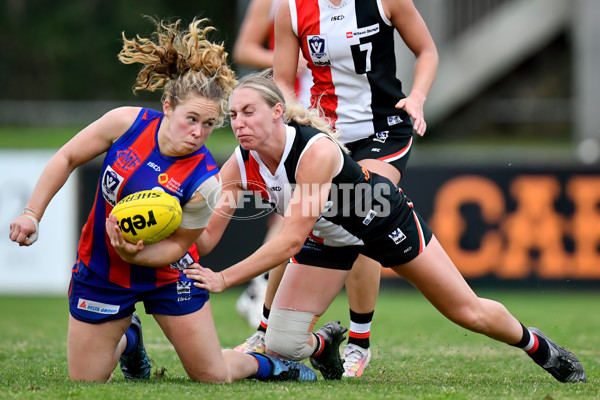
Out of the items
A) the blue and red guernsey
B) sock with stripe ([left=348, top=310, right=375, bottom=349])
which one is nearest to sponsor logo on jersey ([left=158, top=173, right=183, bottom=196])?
the blue and red guernsey

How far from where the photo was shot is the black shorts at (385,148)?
553 centimetres

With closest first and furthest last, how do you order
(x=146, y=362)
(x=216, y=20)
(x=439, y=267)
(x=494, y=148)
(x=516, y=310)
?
1. (x=439, y=267)
2. (x=146, y=362)
3. (x=516, y=310)
4. (x=494, y=148)
5. (x=216, y=20)

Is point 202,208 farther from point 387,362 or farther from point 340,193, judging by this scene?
point 387,362

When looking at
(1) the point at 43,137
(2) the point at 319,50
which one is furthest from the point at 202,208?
(1) the point at 43,137

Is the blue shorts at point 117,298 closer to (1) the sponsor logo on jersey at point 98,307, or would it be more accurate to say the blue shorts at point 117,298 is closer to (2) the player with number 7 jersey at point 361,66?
(1) the sponsor logo on jersey at point 98,307

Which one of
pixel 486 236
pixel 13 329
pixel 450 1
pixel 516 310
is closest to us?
pixel 13 329

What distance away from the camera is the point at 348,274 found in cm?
561

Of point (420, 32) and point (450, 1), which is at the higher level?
point (420, 32)

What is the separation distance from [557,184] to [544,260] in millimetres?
898

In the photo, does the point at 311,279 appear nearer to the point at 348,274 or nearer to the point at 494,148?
the point at 348,274

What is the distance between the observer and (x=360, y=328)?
591 centimetres

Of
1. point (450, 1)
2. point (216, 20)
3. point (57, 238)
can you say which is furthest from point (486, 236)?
point (216, 20)

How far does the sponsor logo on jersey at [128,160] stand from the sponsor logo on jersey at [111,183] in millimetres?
55

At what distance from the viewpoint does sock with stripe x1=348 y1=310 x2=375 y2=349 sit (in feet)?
19.3
